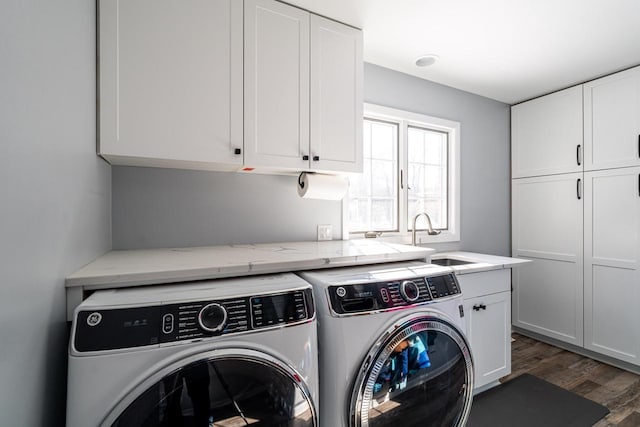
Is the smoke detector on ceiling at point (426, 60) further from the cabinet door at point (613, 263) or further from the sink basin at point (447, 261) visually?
the cabinet door at point (613, 263)

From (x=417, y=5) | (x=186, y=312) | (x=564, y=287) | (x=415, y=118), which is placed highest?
(x=417, y=5)

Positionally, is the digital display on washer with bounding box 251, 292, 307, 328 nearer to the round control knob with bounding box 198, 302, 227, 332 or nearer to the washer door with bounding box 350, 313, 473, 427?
the round control knob with bounding box 198, 302, 227, 332

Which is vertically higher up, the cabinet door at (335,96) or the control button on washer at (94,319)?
the cabinet door at (335,96)

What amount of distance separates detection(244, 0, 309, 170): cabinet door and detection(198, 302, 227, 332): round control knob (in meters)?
0.82

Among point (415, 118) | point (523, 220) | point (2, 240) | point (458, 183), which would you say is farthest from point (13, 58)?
point (523, 220)

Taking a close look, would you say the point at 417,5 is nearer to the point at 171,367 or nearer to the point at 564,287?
the point at 171,367

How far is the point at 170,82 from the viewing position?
4.34 ft

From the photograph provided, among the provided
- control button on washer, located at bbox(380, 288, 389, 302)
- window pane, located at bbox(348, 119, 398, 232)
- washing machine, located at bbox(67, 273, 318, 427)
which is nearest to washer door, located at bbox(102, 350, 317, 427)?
washing machine, located at bbox(67, 273, 318, 427)

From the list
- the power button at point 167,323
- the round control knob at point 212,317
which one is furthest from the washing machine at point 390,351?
the power button at point 167,323

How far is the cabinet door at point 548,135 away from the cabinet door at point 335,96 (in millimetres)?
2271

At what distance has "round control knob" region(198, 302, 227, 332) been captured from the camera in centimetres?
84

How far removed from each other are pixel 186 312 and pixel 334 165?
1.16 m

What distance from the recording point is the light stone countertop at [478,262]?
1.96 m

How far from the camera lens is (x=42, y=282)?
2.37ft
